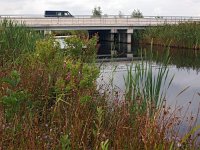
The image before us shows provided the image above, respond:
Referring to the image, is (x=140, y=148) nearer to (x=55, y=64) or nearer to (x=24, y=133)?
(x=24, y=133)

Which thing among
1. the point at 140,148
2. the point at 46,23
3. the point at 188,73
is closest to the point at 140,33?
the point at 46,23

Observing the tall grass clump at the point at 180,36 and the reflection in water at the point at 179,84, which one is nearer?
the reflection in water at the point at 179,84

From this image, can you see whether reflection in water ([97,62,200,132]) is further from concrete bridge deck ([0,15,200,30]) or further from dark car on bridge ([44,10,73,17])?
dark car on bridge ([44,10,73,17])

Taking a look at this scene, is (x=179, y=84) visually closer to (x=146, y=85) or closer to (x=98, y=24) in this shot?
(x=146, y=85)

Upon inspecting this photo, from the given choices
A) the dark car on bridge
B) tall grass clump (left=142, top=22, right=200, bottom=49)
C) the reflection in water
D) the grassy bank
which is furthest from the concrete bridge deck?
the grassy bank

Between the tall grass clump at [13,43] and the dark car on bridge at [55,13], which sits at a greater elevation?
the dark car on bridge at [55,13]

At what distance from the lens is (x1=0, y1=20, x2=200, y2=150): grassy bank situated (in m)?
3.72

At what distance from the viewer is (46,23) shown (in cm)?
3653

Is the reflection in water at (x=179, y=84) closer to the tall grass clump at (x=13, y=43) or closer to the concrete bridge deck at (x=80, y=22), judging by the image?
the tall grass clump at (x=13, y=43)

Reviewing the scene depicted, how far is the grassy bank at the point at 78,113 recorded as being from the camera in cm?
372

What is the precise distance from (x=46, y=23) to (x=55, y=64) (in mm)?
30285

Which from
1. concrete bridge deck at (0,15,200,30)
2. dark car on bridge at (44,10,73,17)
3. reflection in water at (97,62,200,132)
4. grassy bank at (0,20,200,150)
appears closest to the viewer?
grassy bank at (0,20,200,150)

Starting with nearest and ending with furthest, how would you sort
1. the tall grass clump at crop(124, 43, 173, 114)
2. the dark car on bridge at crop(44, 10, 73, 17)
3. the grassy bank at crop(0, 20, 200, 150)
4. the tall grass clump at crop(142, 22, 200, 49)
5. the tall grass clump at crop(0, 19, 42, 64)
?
1. the grassy bank at crop(0, 20, 200, 150)
2. the tall grass clump at crop(124, 43, 173, 114)
3. the tall grass clump at crop(0, 19, 42, 64)
4. the tall grass clump at crop(142, 22, 200, 49)
5. the dark car on bridge at crop(44, 10, 73, 17)

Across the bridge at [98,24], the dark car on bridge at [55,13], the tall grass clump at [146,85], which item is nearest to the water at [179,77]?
the tall grass clump at [146,85]
